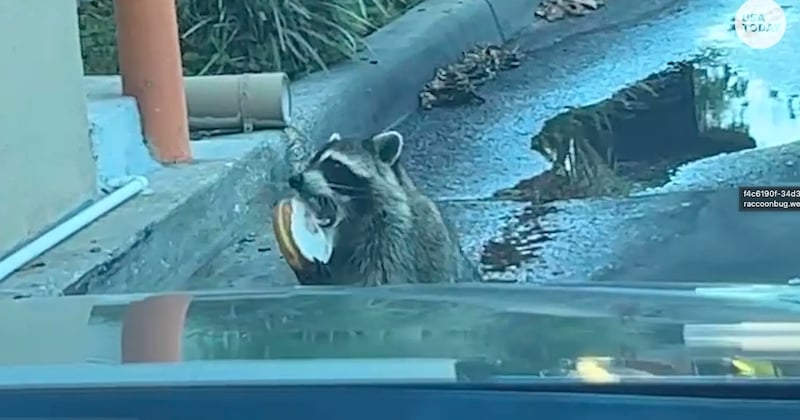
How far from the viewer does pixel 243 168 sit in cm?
668

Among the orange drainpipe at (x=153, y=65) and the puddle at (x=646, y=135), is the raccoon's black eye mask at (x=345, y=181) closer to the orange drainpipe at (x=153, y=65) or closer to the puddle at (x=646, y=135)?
the puddle at (x=646, y=135)

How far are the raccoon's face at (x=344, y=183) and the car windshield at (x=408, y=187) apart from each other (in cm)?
1

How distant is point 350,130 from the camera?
8.12 meters

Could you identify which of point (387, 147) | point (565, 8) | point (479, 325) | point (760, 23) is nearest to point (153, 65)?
point (387, 147)

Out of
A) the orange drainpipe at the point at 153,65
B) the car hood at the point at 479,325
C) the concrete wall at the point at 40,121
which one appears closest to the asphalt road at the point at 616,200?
the orange drainpipe at the point at 153,65

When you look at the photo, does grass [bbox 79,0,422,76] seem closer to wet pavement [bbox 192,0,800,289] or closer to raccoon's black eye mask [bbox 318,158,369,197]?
wet pavement [bbox 192,0,800,289]

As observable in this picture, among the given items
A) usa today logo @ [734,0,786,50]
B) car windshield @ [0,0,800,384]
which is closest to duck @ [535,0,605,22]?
car windshield @ [0,0,800,384]

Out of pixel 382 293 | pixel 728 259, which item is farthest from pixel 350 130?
pixel 382 293

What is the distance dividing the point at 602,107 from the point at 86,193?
349 cm

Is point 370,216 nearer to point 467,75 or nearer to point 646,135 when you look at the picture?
point 646,135

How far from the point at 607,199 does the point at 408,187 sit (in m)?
1.95

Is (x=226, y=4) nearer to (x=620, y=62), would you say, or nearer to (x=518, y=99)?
(x=518, y=99)

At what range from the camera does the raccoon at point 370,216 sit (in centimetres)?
504

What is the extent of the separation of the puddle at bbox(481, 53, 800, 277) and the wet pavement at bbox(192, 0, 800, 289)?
20 millimetres
